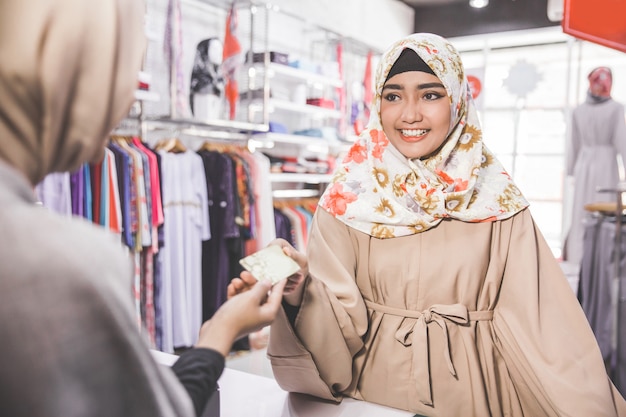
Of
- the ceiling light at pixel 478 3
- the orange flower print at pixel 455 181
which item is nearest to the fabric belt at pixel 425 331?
the orange flower print at pixel 455 181

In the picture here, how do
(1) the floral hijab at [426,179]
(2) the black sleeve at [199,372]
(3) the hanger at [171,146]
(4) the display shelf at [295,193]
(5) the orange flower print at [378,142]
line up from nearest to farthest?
(2) the black sleeve at [199,372] < (1) the floral hijab at [426,179] < (5) the orange flower print at [378,142] < (3) the hanger at [171,146] < (4) the display shelf at [295,193]

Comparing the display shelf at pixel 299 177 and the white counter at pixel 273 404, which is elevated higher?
the display shelf at pixel 299 177

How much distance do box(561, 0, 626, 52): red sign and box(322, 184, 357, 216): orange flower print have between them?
2.53 ft

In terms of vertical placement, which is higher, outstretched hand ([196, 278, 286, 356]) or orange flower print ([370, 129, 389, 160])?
orange flower print ([370, 129, 389, 160])

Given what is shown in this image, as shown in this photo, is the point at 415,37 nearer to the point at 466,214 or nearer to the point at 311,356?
the point at 466,214

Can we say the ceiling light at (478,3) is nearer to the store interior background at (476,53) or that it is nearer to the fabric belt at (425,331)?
the store interior background at (476,53)

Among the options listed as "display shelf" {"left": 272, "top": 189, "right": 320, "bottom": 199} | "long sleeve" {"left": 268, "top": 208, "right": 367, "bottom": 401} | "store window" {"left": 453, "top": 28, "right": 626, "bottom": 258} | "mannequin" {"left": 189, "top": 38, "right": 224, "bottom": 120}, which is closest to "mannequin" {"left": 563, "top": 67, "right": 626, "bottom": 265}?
"store window" {"left": 453, "top": 28, "right": 626, "bottom": 258}

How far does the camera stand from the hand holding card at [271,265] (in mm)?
1119

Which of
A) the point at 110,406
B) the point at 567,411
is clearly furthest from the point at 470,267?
the point at 110,406

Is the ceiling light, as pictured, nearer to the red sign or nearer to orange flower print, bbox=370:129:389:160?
the red sign

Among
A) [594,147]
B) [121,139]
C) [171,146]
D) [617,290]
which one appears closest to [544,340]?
[617,290]

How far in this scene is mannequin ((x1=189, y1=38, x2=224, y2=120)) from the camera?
12.9 ft

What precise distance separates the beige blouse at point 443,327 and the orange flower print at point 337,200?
0.05 metres

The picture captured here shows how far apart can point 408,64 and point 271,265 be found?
0.72 meters
